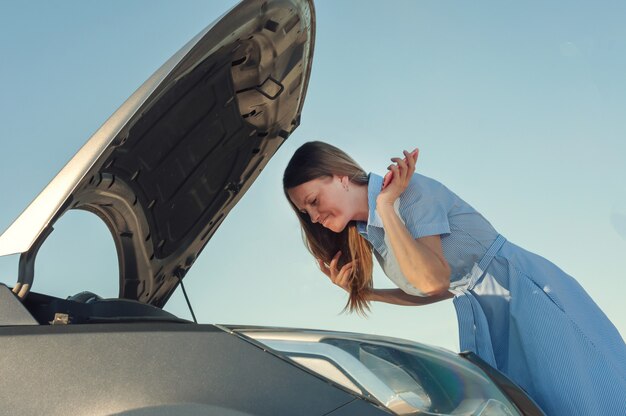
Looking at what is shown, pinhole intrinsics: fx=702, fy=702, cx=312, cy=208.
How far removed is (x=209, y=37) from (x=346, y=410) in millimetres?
1051

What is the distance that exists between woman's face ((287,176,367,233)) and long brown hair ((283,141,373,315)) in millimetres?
26

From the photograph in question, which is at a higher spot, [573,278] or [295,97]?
[295,97]

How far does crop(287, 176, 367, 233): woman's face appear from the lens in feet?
8.63

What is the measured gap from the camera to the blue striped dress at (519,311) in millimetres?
2104

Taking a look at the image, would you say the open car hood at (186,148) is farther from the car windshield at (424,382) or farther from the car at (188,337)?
the car windshield at (424,382)

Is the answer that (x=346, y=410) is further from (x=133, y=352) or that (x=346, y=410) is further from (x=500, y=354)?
(x=500, y=354)

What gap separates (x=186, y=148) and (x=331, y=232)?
777 millimetres

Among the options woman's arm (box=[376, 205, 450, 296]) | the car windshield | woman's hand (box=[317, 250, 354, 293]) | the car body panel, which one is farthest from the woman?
the car body panel

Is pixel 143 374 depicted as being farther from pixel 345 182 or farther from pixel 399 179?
pixel 345 182

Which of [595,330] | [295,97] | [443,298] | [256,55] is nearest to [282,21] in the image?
[256,55]

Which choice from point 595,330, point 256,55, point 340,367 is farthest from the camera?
point 256,55

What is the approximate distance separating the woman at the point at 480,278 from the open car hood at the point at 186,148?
0.85 feet

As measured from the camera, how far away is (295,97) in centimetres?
272

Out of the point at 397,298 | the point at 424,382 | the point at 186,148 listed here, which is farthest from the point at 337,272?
the point at 424,382
